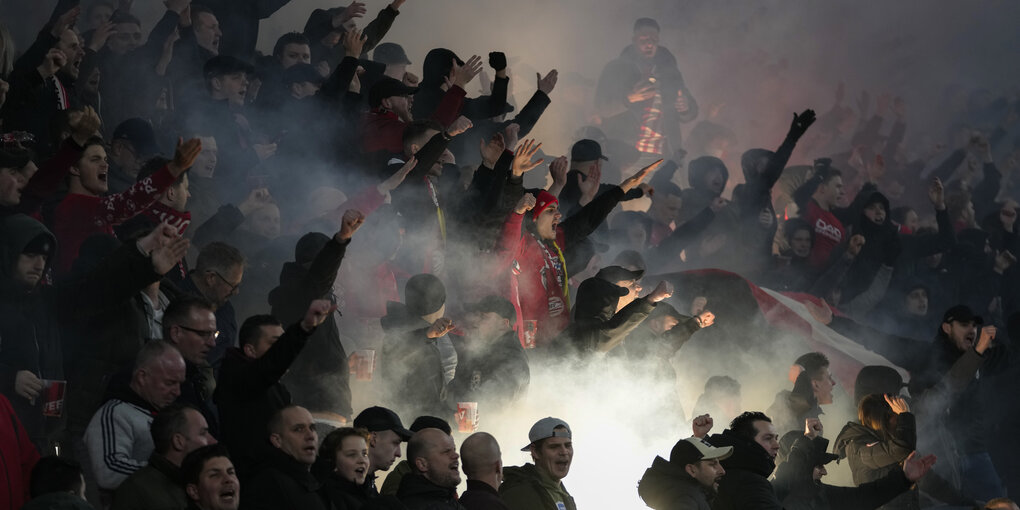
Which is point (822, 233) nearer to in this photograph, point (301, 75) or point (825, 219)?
point (825, 219)

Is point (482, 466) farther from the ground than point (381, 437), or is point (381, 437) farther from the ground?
point (381, 437)

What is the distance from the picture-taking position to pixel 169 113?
813cm

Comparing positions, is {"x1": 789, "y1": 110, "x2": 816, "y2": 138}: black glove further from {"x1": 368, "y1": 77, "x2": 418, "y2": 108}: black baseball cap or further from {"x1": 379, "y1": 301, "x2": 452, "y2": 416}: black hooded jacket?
{"x1": 379, "y1": 301, "x2": 452, "y2": 416}: black hooded jacket

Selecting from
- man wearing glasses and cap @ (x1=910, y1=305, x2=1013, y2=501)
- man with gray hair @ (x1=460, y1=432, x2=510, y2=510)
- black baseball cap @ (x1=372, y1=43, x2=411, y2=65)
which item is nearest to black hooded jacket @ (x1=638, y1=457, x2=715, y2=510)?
man with gray hair @ (x1=460, y1=432, x2=510, y2=510)

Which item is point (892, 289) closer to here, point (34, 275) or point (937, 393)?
point (937, 393)

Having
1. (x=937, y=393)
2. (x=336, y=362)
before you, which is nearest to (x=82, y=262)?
(x=336, y=362)

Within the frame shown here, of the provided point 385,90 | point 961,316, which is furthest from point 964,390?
point 385,90

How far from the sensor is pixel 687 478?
5773 millimetres

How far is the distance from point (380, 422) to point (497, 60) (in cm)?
393

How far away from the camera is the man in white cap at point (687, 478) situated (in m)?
5.67

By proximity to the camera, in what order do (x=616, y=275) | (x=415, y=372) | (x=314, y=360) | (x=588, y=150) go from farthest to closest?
(x=588, y=150), (x=616, y=275), (x=415, y=372), (x=314, y=360)

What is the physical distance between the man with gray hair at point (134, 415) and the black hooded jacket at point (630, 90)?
27.6ft

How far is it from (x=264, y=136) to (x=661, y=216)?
12.2ft

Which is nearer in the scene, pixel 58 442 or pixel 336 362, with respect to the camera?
pixel 58 442
